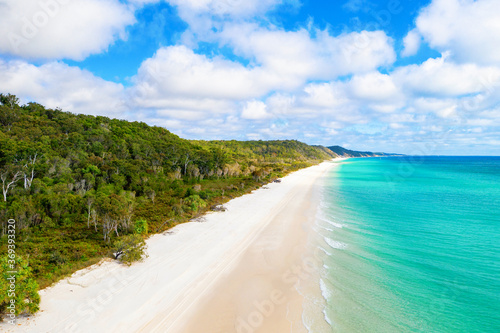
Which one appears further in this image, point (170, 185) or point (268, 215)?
point (170, 185)

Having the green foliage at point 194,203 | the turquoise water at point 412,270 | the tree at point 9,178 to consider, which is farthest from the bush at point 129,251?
the tree at point 9,178

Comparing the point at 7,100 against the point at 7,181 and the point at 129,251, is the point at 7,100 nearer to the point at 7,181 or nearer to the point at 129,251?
the point at 7,181

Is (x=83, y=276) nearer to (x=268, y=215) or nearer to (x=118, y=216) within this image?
(x=118, y=216)

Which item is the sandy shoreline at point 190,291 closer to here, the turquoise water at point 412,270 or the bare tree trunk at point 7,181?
the turquoise water at point 412,270

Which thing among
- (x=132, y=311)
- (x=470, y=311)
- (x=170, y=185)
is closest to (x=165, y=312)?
(x=132, y=311)

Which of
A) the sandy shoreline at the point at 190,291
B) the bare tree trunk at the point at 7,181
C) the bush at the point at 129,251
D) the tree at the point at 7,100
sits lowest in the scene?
the sandy shoreline at the point at 190,291

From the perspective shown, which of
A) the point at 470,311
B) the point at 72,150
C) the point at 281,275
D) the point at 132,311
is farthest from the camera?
the point at 72,150

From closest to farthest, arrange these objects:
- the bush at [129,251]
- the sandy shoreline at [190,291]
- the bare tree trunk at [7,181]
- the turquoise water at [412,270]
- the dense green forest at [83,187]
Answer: the sandy shoreline at [190,291] → the turquoise water at [412,270] → the bush at [129,251] → the dense green forest at [83,187] → the bare tree trunk at [7,181]
